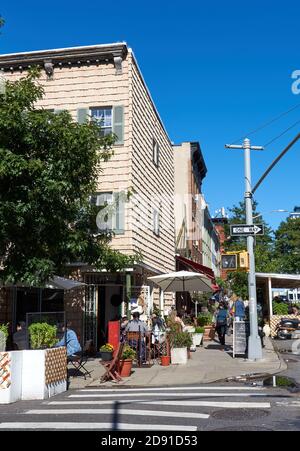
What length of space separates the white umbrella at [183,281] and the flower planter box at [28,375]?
8.13m

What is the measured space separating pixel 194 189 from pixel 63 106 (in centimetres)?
1985

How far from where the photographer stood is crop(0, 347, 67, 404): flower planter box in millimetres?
9922

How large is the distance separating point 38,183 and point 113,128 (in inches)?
253

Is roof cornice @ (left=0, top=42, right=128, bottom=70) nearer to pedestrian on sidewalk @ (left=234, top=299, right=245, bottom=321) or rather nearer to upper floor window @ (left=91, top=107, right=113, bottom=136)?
upper floor window @ (left=91, top=107, right=113, bottom=136)

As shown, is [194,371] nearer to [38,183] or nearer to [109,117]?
[38,183]

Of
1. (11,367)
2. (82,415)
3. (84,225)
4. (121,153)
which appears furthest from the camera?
(121,153)

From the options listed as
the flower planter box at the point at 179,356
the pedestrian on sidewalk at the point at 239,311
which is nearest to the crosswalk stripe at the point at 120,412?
the flower planter box at the point at 179,356

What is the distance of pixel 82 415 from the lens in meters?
8.23

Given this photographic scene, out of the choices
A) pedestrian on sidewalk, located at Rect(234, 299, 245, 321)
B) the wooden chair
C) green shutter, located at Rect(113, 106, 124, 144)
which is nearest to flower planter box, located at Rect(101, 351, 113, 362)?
the wooden chair

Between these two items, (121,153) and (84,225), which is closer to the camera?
(84,225)

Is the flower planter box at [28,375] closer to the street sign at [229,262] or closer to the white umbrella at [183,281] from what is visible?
the street sign at [229,262]

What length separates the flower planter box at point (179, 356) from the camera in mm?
15180

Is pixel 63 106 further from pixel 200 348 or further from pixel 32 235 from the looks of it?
pixel 200 348

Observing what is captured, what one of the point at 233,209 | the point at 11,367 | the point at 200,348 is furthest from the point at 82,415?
the point at 233,209
